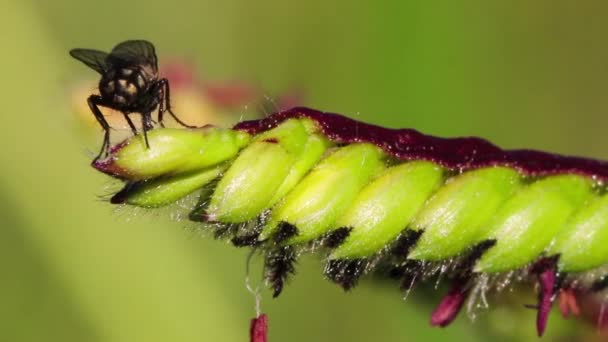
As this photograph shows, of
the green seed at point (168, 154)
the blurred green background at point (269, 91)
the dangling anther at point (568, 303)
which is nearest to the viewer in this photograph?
the green seed at point (168, 154)

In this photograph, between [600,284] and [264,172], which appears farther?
[600,284]

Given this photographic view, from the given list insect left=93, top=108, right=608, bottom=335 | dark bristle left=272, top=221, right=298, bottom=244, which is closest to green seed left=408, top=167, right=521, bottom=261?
insect left=93, top=108, right=608, bottom=335

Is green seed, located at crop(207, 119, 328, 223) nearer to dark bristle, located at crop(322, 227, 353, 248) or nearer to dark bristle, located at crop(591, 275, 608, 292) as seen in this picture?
dark bristle, located at crop(322, 227, 353, 248)

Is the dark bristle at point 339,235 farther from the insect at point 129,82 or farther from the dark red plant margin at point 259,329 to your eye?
the insect at point 129,82

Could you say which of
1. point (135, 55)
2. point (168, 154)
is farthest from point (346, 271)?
point (135, 55)

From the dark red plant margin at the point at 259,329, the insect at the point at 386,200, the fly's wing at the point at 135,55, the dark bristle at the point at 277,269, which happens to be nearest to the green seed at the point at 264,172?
the insect at the point at 386,200

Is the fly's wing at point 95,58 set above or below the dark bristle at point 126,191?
above

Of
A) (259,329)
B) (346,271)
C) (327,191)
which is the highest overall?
(327,191)

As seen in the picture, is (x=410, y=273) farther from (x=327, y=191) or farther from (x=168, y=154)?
(x=168, y=154)
